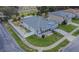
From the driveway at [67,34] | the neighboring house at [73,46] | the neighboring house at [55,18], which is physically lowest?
the neighboring house at [73,46]

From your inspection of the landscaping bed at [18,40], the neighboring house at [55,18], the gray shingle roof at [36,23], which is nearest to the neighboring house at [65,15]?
the neighboring house at [55,18]

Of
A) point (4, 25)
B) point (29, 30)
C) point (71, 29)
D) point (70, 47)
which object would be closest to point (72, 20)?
point (71, 29)

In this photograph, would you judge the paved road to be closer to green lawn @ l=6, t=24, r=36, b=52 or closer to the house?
green lawn @ l=6, t=24, r=36, b=52

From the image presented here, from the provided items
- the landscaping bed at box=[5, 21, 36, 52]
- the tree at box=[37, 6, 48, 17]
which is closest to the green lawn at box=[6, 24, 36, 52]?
the landscaping bed at box=[5, 21, 36, 52]

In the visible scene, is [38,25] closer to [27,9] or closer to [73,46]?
[27,9]

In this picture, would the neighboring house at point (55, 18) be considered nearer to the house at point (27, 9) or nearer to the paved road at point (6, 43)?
the house at point (27, 9)
